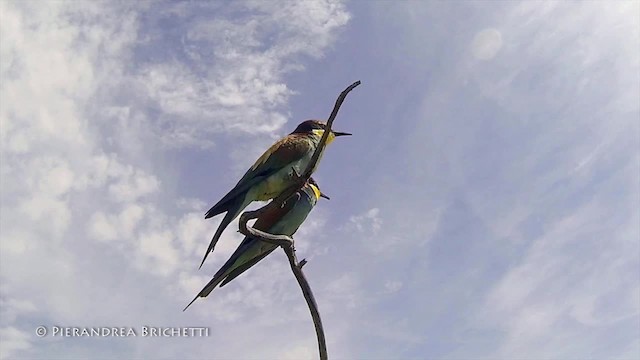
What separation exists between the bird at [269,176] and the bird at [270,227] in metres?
0.17

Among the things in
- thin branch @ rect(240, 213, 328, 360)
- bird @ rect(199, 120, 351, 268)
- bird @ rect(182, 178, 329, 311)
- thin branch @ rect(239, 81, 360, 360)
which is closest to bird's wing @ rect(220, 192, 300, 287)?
bird @ rect(182, 178, 329, 311)

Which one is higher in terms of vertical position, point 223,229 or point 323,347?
point 223,229

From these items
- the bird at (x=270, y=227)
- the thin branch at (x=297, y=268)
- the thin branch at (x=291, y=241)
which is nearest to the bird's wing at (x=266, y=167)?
the bird at (x=270, y=227)

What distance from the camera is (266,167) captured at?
5.36 metres

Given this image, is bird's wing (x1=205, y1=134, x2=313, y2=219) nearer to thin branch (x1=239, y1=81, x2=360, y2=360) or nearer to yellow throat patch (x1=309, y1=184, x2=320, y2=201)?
yellow throat patch (x1=309, y1=184, x2=320, y2=201)

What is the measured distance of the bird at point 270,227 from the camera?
16.5 ft

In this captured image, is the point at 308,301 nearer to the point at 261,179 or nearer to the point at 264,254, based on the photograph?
the point at 264,254

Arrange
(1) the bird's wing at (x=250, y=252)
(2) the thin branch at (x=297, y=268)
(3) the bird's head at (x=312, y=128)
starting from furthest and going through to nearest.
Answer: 1. (3) the bird's head at (x=312, y=128)
2. (1) the bird's wing at (x=250, y=252)
3. (2) the thin branch at (x=297, y=268)

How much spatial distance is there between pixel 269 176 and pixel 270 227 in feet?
1.63

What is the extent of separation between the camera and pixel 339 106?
425cm

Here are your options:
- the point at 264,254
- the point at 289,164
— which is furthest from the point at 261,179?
the point at 264,254

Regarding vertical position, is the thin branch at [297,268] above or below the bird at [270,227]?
below

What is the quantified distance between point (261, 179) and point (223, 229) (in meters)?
0.61

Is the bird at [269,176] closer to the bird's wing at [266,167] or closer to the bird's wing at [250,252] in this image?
the bird's wing at [266,167]
